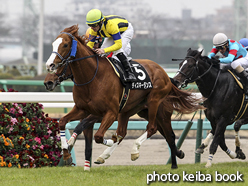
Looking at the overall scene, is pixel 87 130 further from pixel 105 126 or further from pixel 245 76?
pixel 245 76

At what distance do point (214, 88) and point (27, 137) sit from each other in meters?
2.44

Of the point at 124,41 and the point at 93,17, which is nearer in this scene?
the point at 93,17

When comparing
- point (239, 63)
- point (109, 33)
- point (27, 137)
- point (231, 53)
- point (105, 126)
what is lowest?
point (27, 137)

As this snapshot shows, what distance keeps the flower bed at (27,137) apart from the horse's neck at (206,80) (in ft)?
6.45

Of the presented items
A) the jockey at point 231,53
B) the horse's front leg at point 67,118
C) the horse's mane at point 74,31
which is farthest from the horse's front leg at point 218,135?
the horse's mane at point 74,31

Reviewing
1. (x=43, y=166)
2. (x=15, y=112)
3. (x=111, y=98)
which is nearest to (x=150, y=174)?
(x=111, y=98)

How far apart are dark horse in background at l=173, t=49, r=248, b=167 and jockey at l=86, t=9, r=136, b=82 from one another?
3.35ft

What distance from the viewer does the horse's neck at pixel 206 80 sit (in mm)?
6070

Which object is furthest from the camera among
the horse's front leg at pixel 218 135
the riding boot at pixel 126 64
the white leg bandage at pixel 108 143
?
the horse's front leg at pixel 218 135

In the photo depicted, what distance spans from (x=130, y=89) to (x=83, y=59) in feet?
2.28

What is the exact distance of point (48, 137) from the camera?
5879 mm

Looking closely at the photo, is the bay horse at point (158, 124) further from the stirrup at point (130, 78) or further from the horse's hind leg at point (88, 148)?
the stirrup at point (130, 78)

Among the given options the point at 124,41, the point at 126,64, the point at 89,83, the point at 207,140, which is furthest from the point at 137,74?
the point at 207,140

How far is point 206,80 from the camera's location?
20.1ft
